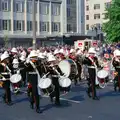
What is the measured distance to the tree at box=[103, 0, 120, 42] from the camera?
5253cm

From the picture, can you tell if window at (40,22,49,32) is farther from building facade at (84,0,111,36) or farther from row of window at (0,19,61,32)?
building facade at (84,0,111,36)

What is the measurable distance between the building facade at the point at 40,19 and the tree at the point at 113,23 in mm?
17817

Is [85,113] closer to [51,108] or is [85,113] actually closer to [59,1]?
[51,108]

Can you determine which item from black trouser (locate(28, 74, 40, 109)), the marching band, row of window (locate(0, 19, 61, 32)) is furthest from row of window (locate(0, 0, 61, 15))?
black trouser (locate(28, 74, 40, 109))

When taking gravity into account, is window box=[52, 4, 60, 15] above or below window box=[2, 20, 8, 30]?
above

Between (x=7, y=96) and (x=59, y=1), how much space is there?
61432mm

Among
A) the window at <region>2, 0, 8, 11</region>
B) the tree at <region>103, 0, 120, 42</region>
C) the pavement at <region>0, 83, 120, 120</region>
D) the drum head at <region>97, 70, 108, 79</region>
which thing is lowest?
the pavement at <region>0, 83, 120, 120</region>

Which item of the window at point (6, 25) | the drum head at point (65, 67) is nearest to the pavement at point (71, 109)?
the drum head at point (65, 67)

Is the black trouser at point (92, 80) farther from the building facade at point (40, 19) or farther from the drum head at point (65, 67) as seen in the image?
the building facade at point (40, 19)

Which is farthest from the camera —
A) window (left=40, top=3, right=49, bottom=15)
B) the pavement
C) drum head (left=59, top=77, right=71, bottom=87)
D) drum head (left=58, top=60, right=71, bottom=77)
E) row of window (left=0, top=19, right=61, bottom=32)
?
window (left=40, top=3, right=49, bottom=15)

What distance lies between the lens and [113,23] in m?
53.5

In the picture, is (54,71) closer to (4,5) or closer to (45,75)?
(45,75)

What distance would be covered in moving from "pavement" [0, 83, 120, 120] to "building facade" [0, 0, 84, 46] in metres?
49.4

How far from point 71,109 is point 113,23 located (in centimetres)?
4137
